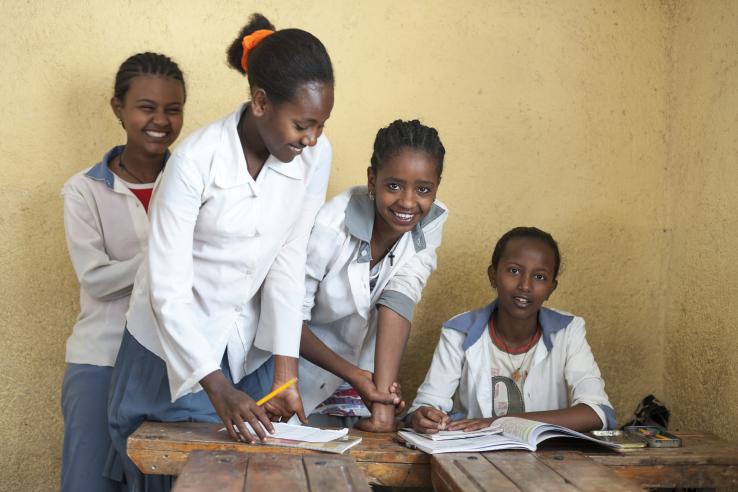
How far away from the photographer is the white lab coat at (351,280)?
8.77ft

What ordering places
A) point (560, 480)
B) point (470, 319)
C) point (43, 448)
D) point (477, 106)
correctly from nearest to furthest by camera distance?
point (560, 480) → point (470, 319) → point (43, 448) → point (477, 106)

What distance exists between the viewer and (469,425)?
2.50m

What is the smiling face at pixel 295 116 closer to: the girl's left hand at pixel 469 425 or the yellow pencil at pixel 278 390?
the yellow pencil at pixel 278 390

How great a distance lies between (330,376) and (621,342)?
4.34 ft

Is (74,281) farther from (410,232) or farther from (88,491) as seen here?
(410,232)

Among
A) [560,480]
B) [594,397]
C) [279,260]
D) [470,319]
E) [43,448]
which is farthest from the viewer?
[43,448]

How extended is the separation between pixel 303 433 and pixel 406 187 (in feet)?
2.73

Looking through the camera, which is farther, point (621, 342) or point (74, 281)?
point (621, 342)

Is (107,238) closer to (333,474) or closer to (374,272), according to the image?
(374,272)

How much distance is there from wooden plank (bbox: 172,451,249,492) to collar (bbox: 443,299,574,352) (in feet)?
3.50

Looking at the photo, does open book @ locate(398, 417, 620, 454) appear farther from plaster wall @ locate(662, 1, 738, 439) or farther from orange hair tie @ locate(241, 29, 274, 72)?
Answer: orange hair tie @ locate(241, 29, 274, 72)

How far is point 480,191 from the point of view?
135 inches

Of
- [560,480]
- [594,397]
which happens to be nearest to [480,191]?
[594,397]

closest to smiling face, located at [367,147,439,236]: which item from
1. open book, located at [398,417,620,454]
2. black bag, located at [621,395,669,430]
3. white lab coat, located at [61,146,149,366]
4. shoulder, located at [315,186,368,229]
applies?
shoulder, located at [315,186,368,229]
